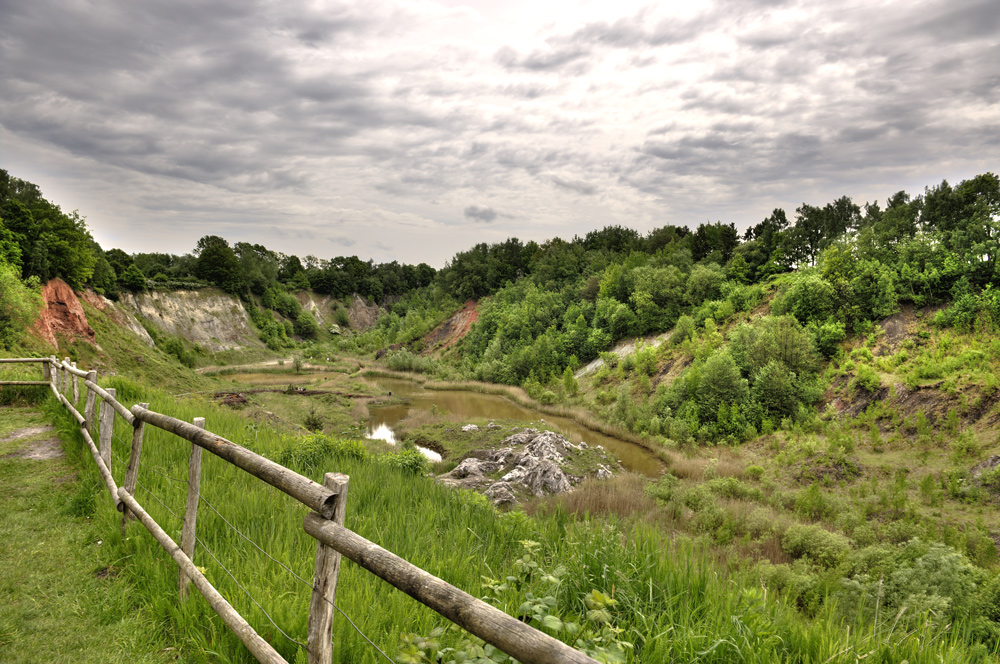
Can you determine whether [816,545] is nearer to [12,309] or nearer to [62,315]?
[12,309]

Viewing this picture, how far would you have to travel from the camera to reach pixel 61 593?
13.2 feet

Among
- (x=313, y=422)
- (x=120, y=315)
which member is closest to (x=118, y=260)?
(x=120, y=315)

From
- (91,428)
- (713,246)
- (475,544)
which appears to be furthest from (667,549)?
(713,246)

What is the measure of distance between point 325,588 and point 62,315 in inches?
1265

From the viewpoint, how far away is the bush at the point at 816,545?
8.86 metres

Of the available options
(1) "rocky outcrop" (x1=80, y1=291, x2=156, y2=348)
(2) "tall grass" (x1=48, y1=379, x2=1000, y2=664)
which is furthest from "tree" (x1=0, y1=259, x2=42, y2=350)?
(2) "tall grass" (x1=48, y1=379, x2=1000, y2=664)

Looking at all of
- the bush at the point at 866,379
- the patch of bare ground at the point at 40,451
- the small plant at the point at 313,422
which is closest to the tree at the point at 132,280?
the small plant at the point at 313,422

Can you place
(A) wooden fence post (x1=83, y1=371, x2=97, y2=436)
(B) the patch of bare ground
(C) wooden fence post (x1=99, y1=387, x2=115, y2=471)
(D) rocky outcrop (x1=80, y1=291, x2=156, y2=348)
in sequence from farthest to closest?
(D) rocky outcrop (x1=80, y1=291, x2=156, y2=348), (B) the patch of bare ground, (A) wooden fence post (x1=83, y1=371, x2=97, y2=436), (C) wooden fence post (x1=99, y1=387, x2=115, y2=471)

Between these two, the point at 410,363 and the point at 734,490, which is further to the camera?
the point at 410,363

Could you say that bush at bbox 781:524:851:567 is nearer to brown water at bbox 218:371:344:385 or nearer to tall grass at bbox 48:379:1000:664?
tall grass at bbox 48:379:1000:664

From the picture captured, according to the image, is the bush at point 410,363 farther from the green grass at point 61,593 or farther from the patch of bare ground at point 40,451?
the green grass at point 61,593

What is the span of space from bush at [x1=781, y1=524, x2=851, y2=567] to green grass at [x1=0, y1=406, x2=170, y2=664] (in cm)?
1049

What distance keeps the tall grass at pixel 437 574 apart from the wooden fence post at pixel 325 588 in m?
0.52

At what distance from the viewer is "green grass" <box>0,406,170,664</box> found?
335 centimetres
